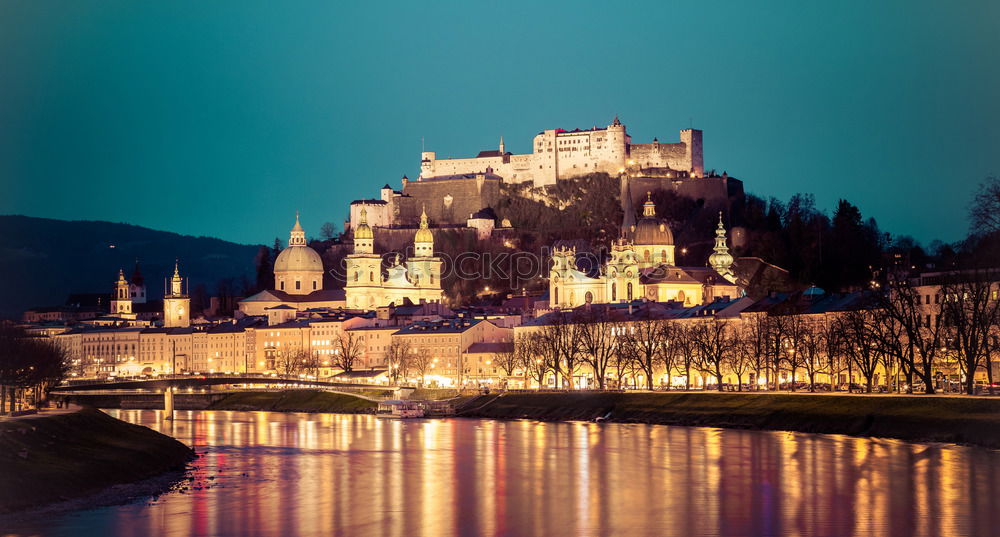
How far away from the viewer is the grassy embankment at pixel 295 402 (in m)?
Result: 97.8

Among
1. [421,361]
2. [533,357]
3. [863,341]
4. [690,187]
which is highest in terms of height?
[690,187]

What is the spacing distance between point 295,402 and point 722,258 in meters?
41.0

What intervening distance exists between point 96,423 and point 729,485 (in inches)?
919

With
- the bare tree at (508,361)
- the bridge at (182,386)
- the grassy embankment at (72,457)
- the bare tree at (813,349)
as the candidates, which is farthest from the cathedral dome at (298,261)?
the grassy embankment at (72,457)

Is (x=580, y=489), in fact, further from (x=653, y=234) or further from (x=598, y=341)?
(x=653, y=234)

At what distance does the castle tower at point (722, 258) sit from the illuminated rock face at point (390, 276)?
29106mm

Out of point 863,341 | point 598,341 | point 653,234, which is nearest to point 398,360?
point 598,341

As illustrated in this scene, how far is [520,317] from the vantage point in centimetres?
11925

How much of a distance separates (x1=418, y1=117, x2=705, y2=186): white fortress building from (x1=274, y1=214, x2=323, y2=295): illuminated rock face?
57.1 ft

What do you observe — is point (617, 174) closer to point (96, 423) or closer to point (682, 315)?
point (682, 315)

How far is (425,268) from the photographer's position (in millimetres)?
146625

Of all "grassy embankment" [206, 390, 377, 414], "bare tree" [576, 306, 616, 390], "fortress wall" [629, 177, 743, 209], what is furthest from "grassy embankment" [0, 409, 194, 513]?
"fortress wall" [629, 177, 743, 209]

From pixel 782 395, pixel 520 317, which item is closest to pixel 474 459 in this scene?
pixel 782 395

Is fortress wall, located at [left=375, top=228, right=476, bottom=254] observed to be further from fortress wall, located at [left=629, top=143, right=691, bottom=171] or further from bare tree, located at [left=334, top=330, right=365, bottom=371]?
bare tree, located at [left=334, top=330, right=365, bottom=371]
